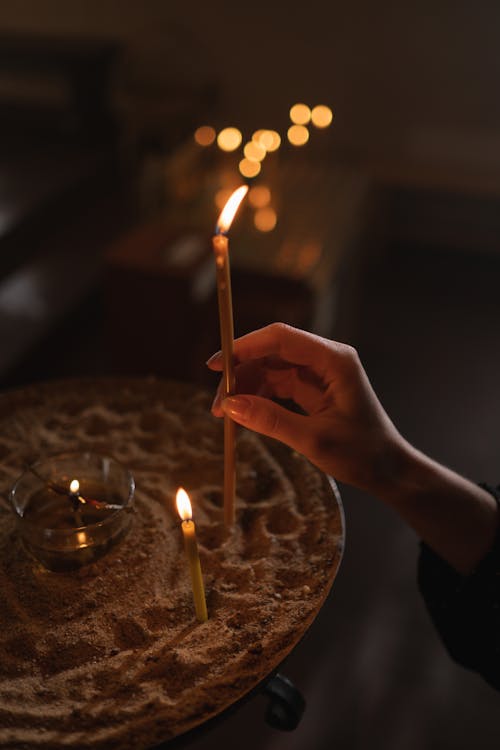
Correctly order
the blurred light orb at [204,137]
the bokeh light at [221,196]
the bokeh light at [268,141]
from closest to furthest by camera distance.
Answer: the bokeh light at [221,196] < the bokeh light at [268,141] < the blurred light orb at [204,137]

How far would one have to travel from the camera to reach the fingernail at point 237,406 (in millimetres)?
779

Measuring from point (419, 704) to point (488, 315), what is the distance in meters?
1.87

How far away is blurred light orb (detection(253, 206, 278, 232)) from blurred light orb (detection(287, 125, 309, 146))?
78 centimetres

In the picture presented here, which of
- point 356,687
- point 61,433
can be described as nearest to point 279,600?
point 61,433

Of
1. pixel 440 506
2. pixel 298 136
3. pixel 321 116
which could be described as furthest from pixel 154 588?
pixel 321 116

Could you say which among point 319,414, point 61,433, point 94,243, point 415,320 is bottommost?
point 415,320

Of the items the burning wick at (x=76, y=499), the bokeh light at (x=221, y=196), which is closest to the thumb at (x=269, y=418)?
the burning wick at (x=76, y=499)

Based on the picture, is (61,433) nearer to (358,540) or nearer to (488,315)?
(358,540)

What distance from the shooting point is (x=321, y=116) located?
3162mm

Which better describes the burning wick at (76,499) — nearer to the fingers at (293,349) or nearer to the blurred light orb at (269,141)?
the fingers at (293,349)

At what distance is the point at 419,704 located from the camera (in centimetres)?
148

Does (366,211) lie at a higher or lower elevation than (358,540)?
higher

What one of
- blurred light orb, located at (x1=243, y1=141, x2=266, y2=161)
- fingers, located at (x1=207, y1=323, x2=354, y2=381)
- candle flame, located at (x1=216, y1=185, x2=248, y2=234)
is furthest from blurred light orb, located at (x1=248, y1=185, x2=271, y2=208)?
candle flame, located at (x1=216, y1=185, x2=248, y2=234)

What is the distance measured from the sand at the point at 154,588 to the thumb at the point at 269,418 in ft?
0.59
